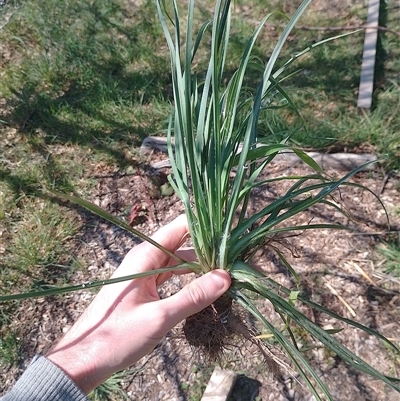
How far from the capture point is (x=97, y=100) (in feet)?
8.79

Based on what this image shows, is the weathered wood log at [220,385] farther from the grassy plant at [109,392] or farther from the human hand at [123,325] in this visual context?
the human hand at [123,325]

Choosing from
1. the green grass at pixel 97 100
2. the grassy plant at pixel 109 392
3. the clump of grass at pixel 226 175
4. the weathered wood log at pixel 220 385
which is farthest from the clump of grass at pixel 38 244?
the clump of grass at pixel 226 175

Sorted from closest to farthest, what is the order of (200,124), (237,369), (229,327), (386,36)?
(200,124), (229,327), (237,369), (386,36)

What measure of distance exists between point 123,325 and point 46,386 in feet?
0.79

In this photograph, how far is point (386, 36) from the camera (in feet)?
9.04

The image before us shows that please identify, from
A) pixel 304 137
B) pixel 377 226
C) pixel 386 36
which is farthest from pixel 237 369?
pixel 386 36

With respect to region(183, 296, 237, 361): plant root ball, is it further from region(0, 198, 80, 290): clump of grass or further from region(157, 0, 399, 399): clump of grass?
region(0, 198, 80, 290): clump of grass

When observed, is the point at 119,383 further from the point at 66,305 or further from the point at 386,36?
the point at 386,36

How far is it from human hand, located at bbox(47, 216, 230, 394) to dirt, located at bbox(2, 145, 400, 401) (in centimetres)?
38

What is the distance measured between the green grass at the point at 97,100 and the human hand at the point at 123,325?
0.79m

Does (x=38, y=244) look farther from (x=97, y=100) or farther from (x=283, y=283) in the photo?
(x=283, y=283)

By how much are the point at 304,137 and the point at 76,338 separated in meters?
1.46

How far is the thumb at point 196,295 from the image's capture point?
1.22 metres

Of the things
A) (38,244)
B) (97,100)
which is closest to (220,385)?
(38,244)
